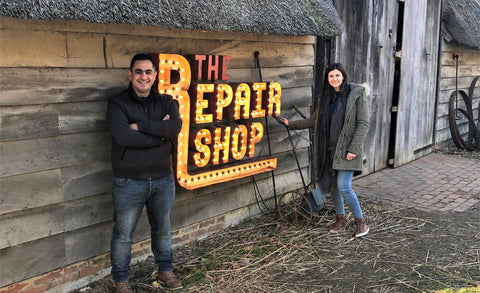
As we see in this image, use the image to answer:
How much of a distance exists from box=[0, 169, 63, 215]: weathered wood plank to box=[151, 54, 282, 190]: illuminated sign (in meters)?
1.05

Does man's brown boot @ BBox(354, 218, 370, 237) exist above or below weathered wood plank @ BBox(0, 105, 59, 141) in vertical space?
below

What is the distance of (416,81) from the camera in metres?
7.89

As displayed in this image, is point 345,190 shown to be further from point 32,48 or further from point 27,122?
point 32,48

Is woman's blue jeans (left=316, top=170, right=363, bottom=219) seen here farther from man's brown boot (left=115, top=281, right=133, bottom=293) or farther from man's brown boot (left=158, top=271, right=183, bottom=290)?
man's brown boot (left=115, top=281, right=133, bottom=293)

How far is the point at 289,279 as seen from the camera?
3.71 metres

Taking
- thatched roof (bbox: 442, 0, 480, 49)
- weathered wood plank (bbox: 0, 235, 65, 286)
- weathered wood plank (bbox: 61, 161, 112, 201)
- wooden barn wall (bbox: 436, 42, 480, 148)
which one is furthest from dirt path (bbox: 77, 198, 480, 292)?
thatched roof (bbox: 442, 0, 480, 49)

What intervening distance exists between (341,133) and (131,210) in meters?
2.16

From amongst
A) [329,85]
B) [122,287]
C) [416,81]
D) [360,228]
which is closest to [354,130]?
[329,85]

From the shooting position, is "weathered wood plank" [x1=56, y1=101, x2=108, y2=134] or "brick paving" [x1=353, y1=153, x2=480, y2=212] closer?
"weathered wood plank" [x1=56, y1=101, x2=108, y2=134]

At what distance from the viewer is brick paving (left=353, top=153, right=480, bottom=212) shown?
5777 mm

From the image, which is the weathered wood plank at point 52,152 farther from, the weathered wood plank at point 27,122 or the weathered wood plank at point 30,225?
the weathered wood plank at point 30,225

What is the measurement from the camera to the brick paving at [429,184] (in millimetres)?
5777

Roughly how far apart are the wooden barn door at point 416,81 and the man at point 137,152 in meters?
5.13

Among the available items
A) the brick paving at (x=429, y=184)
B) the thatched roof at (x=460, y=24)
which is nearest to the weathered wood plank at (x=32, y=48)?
the brick paving at (x=429, y=184)
